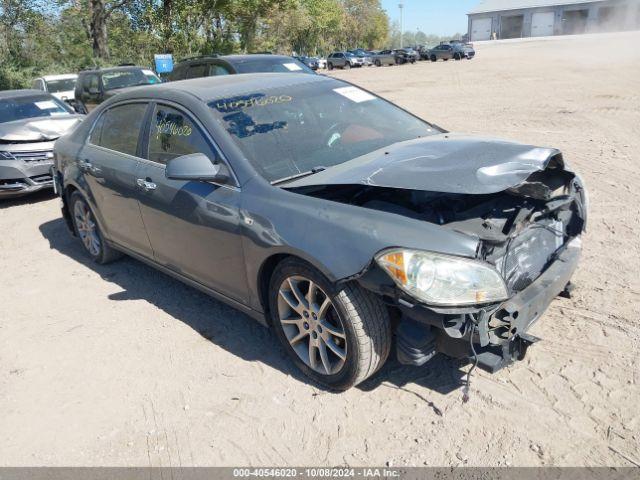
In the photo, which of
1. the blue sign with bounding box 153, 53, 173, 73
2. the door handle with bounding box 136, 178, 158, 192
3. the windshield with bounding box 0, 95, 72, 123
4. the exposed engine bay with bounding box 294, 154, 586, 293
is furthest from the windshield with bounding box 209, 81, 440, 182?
the blue sign with bounding box 153, 53, 173, 73

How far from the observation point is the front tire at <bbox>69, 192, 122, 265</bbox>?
5078 millimetres

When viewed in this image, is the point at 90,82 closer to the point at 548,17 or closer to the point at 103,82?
the point at 103,82

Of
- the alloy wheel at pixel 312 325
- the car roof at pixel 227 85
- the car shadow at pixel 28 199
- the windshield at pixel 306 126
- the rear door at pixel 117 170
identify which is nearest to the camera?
the alloy wheel at pixel 312 325

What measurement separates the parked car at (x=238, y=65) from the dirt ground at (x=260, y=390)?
5787 mm

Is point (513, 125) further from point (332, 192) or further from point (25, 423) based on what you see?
point (25, 423)

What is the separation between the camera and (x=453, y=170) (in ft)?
9.37

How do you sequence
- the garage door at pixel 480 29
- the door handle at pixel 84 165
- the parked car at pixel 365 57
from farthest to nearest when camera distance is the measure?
the garage door at pixel 480 29 < the parked car at pixel 365 57 < the door handle at pixel 84 165

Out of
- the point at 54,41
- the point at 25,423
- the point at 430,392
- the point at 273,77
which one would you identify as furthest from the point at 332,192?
the point at 54,41

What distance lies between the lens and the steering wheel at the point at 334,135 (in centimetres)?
366

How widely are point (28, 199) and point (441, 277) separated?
26.1 ft

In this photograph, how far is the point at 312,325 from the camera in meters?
3.04

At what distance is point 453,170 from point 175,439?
6.92ft

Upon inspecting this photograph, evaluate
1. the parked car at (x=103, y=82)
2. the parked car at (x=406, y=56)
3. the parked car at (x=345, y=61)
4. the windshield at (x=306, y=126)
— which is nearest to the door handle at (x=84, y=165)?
the windshield at (x=306, y=126)

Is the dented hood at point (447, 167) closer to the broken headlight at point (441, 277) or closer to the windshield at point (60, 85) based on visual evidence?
the broken headlight at point (441, 277)
